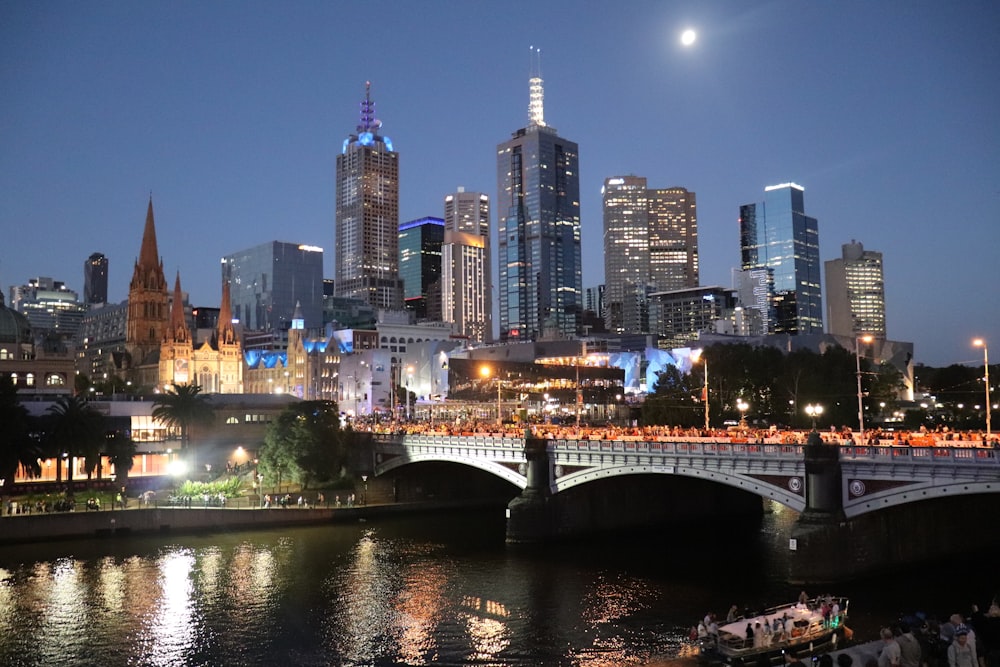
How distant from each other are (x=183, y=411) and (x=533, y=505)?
5475 centimetres

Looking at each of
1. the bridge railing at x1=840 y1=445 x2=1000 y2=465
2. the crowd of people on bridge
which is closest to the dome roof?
the crowd of people on bridge

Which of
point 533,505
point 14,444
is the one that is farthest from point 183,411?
point 533,505

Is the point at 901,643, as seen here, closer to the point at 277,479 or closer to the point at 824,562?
the point at 824,562

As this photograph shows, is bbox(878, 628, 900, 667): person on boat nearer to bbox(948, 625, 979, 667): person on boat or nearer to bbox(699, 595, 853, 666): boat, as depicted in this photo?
bbox(948, 625, 979, 667): person on boat

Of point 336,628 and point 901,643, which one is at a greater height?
point 901,643

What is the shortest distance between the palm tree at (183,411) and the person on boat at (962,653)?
96.1 metres

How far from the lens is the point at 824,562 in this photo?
5356 centimetres

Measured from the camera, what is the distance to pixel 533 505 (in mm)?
74688

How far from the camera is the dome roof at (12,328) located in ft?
424

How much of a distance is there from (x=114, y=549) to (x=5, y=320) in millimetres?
74431

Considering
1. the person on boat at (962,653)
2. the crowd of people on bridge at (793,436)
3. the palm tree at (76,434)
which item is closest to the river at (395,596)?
the crowd of people on bridge at (793,436)

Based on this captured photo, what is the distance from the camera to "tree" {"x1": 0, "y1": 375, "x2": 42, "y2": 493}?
273 ft

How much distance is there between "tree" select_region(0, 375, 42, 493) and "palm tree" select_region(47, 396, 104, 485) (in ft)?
7.22

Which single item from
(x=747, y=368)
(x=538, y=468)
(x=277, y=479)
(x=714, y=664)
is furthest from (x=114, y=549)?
(x=747, y=368)
